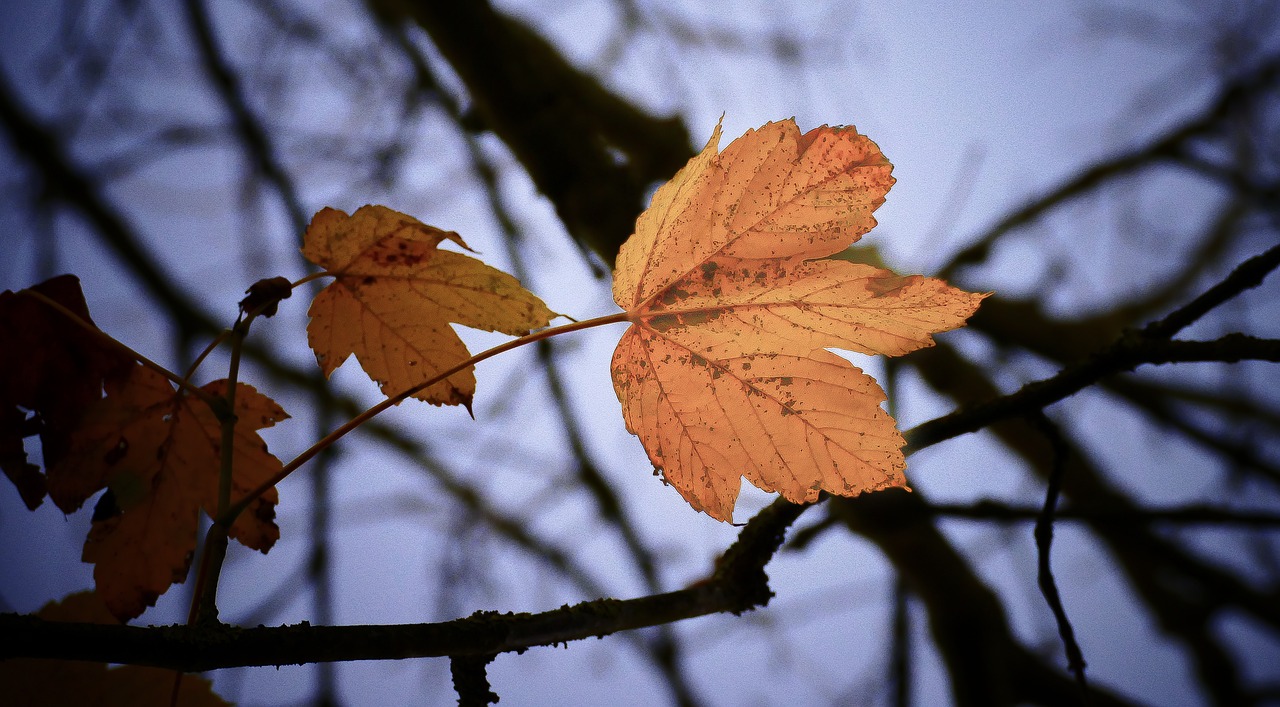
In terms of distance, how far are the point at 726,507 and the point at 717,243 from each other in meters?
0.18

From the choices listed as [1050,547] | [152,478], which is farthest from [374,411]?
[1050,547]

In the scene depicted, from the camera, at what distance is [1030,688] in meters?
1.15

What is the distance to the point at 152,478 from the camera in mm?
523

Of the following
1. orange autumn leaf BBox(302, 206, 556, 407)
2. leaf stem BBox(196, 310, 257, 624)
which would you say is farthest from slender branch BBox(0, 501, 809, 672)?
orange autumn leaf BBox(302, 206, 556, 407)

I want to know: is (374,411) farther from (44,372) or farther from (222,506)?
(44,372)

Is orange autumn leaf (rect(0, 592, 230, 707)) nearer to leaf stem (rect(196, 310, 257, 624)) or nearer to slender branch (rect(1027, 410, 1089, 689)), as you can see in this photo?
leaf stem (rect(196, 310, 257, 624))

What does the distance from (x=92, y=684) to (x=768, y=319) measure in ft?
1.97

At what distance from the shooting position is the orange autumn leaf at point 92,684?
51 cm

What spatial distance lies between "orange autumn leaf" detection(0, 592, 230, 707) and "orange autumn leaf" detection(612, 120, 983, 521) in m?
0.41

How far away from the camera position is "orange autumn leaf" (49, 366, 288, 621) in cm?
49

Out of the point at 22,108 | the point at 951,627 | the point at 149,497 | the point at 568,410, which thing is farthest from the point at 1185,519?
the point at 22,108

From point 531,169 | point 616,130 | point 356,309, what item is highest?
point 616,130

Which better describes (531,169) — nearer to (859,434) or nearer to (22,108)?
(859,434)

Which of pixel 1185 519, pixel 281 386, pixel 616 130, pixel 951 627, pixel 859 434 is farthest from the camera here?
pixel 281 386
